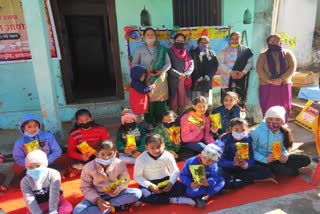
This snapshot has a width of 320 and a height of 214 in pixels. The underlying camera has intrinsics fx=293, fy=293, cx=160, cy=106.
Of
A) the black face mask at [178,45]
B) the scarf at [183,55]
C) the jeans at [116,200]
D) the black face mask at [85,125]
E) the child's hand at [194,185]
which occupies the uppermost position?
the black face mask at [178,45]

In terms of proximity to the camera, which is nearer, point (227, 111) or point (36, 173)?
point (36, 173)

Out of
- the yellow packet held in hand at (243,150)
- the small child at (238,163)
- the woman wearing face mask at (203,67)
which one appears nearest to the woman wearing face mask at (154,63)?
the woman wearing face mask at (203,67)

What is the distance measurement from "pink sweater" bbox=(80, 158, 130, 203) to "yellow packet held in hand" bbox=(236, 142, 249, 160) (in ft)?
4.78

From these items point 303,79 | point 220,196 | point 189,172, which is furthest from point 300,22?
point 189,172

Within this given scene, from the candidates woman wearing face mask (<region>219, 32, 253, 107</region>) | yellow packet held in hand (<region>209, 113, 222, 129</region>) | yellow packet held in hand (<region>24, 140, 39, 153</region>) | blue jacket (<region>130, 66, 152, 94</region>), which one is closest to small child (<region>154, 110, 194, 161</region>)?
yellow packet held in hand (<region>209, 113, 222, 129</region>)

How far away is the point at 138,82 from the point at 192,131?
120 cm

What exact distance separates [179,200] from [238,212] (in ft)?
2.19

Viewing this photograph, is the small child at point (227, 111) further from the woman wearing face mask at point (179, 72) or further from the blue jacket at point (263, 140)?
the woman wearing face mask at point (179, 72)

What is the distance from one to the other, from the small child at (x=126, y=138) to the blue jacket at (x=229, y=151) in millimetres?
1267

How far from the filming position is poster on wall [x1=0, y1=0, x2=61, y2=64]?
5.38m

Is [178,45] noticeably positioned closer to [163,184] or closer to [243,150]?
[243,150]

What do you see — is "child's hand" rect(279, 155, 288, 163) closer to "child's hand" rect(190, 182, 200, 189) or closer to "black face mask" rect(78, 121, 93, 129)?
"child's hand" rect(190, 182, 200, 189)

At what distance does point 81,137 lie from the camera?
4.21m

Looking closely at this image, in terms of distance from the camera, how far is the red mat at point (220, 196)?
11.0 ft
